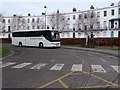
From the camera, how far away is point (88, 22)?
86062 mm

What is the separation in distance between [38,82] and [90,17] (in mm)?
75805

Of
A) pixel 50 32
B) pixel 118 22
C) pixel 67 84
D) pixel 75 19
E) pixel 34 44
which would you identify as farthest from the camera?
pixel 75 19

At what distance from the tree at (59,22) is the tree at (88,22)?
7.35 m

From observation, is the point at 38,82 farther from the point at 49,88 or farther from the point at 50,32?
the point at 50,32

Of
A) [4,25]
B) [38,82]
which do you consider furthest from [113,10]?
[38,82]

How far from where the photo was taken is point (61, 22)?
96.3 meters

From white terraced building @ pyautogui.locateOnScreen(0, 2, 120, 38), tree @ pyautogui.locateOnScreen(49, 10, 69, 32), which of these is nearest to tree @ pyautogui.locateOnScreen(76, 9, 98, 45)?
white terraced building @ pyautogui.locateOnScreen(0, 2, 120, 38)

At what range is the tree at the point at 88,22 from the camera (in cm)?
8450

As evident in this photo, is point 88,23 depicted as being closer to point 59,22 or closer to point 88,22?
point 88,22

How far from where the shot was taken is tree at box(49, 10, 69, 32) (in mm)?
96100

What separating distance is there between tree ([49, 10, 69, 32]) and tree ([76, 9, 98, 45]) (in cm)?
735

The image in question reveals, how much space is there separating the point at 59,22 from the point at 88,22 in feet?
46.5

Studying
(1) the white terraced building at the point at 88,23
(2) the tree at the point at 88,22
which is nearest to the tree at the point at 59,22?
(1) the white terraced building at the point at 88,23

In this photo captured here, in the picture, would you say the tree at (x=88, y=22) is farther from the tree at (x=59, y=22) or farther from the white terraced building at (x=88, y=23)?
the tree at (x=59, y=22)
